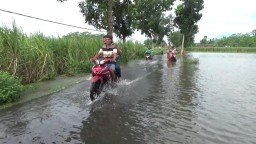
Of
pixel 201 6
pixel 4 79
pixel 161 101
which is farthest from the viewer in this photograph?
pixel 201 6

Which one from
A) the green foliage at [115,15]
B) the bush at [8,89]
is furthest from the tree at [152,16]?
the bush at [8,89]

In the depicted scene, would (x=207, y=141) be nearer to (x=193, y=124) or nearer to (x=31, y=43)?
(x=193, y=124)

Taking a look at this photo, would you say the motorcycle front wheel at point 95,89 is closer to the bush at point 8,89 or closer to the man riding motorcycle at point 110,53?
the man riding motorcycle at point 110,53

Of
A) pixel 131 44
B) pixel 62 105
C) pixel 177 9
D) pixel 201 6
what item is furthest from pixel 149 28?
pixel 62 105

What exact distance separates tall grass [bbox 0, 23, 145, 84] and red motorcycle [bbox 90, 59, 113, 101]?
2.90m

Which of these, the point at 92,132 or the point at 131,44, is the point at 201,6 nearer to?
the point at 131,44

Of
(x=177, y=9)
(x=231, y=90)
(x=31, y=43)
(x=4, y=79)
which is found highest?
(x=177, y=9)

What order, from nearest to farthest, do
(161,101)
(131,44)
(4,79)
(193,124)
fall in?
(193,124) → (4,79) → (161,101) → (131,44)

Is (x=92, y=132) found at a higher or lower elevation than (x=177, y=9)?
lower

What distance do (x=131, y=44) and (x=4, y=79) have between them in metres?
23.5

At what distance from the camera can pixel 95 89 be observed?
335 inches

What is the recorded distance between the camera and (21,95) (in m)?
8.80

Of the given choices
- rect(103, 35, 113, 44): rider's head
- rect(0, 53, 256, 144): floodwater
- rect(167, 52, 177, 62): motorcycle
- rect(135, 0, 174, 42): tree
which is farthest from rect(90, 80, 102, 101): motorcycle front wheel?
rect(135, 0, 174, 42): tree

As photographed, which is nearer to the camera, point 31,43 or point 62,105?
point 62,105
